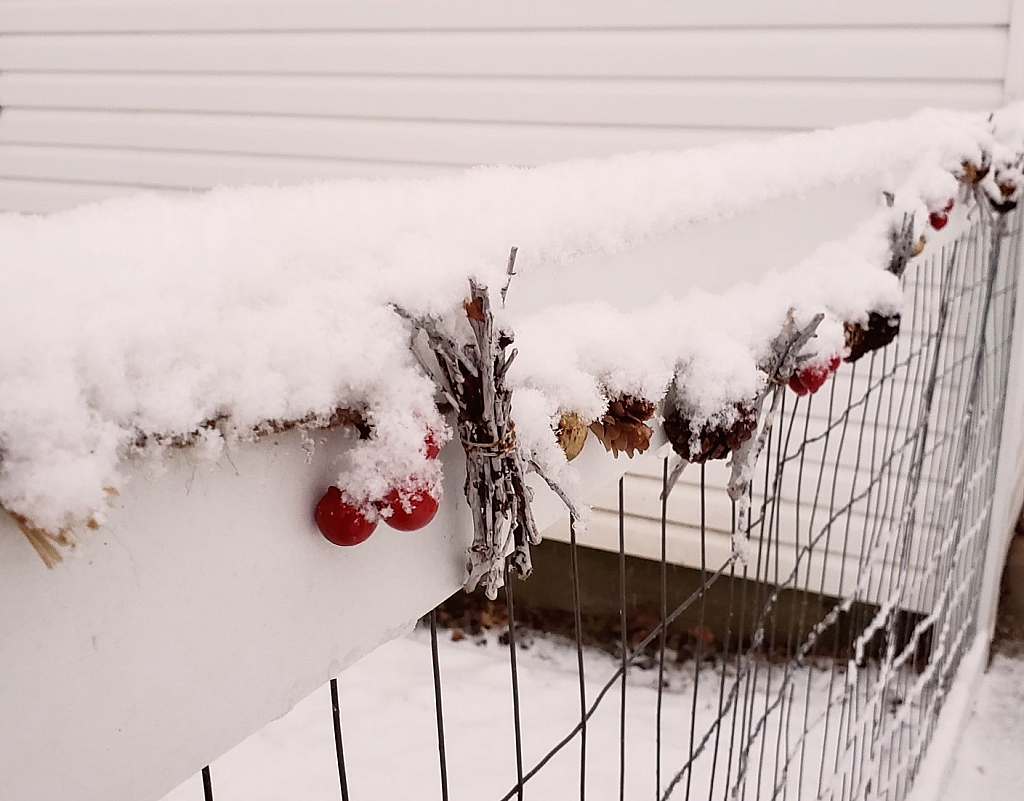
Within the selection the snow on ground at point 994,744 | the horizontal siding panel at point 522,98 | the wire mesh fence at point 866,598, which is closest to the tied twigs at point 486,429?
the wire mesh fence at point 866,598

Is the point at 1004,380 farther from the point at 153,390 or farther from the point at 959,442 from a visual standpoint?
the point at 153,390

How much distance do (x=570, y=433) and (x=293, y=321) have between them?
0.81 ft

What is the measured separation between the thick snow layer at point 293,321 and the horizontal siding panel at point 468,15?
1.80 m

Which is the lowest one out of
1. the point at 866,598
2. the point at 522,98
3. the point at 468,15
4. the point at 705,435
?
the point at 866,598

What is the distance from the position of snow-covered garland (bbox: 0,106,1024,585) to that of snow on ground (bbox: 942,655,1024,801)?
1.58m

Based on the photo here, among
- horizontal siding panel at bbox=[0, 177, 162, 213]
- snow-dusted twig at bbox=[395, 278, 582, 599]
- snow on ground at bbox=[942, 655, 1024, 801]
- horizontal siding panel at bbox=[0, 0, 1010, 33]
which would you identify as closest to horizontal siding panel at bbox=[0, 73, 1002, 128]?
horizontal siding panel at bbox=[0, 0, 1010, 33]

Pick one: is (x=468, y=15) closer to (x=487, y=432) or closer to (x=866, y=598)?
(x=866, y=598)

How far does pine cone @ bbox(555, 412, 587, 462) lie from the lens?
1.99 ft

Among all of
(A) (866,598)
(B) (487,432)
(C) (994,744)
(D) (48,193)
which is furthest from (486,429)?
(D) (48,193)

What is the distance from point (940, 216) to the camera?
50.7 inches

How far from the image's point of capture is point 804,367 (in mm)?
900

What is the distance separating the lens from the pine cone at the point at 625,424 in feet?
2.16

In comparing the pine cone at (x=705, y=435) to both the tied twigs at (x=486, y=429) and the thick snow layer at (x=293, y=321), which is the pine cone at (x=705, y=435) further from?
the tied twigs at (x=486, y=429)

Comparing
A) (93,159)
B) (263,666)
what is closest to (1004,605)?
(263,666)
